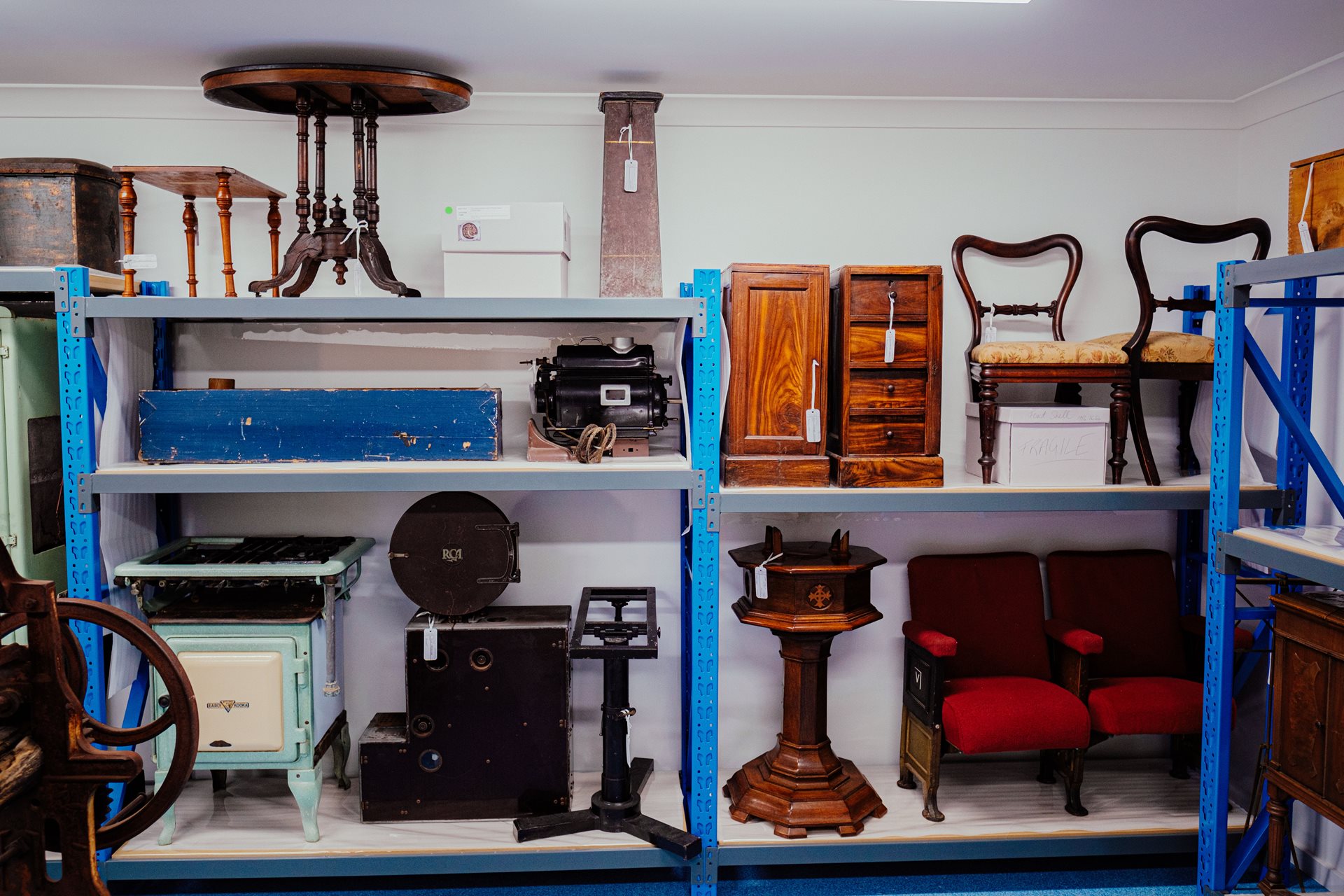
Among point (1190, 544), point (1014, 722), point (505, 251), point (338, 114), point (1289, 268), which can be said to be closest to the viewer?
point (1289, 268)

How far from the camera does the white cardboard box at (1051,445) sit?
3.16m

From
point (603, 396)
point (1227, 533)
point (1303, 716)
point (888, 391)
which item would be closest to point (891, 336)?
point (888, 391)

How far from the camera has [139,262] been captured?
2.92m

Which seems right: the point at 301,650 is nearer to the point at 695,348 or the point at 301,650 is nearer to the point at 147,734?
the point at 147,734

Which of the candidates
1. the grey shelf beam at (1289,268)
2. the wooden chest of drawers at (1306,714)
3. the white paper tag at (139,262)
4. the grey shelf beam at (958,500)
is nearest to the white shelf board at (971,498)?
the grey shelf beam at (958,500)

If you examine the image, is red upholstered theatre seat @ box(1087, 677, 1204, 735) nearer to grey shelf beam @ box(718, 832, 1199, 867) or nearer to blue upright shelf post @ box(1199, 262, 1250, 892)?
blue upright shelf post @ box(1199, 262, 1250, 892)

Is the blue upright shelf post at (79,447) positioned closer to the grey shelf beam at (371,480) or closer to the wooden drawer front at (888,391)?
the grey shelf beam at (371,480)

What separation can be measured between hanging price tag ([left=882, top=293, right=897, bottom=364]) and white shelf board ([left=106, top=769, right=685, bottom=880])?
169 cm

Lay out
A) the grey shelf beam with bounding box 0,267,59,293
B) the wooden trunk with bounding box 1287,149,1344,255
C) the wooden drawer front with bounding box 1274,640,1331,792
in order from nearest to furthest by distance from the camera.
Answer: the wooden drawer front with bounding box 1274,640,1331,792 → the wooden trunk with bounding box 1287,149,1344,255 → the grey shelf beam with bounding box 0,267,59,293

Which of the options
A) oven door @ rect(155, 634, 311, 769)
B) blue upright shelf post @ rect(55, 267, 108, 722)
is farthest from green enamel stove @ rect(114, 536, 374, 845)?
blue upright shelf post @ rect(55, 267, 108, 722)

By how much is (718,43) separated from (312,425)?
5.70 ft

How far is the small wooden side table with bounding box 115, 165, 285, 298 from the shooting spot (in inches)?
115

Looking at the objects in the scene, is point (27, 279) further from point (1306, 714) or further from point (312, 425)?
point (1306, 714)

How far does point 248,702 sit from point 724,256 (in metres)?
2.24
